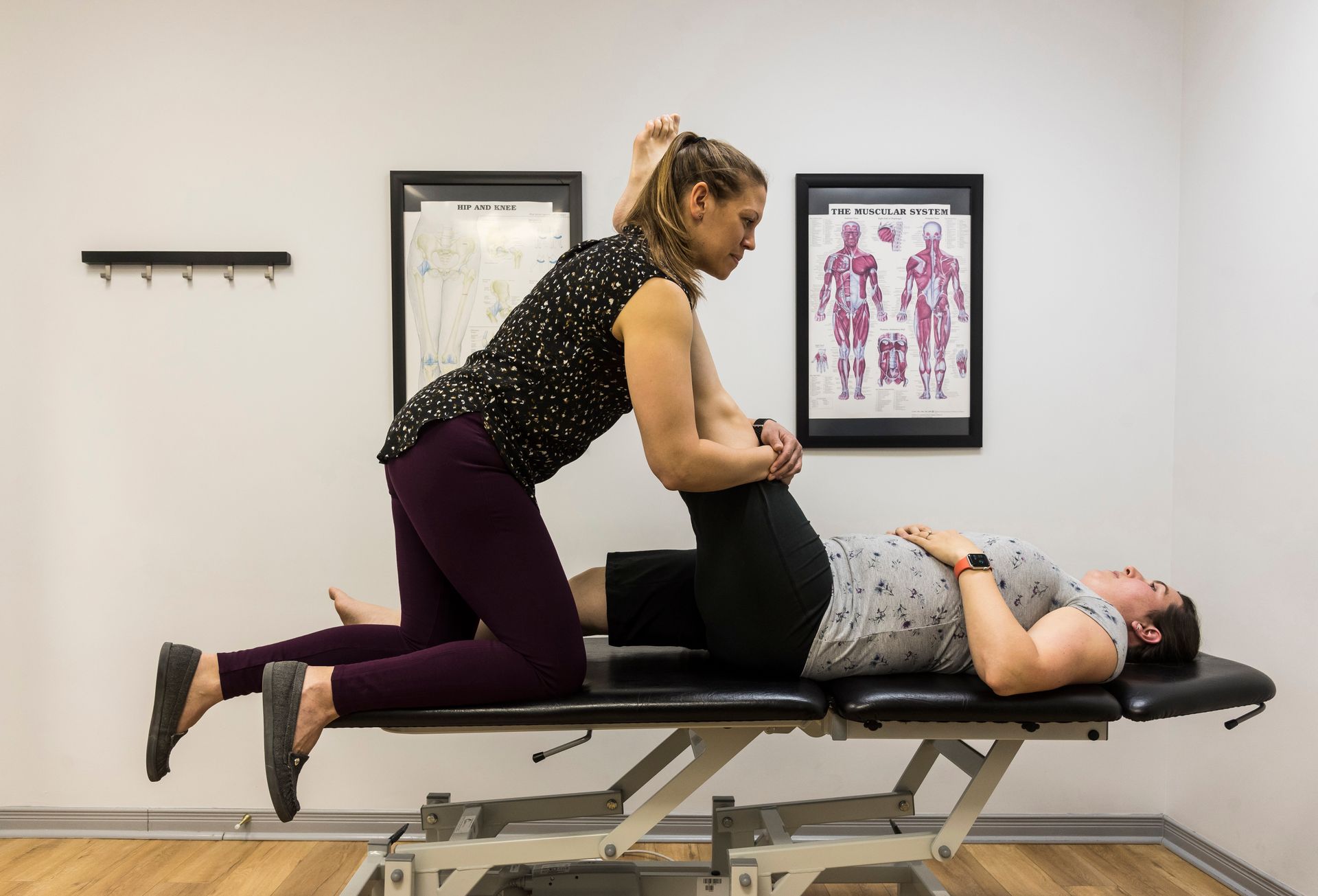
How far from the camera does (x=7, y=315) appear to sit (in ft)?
6.95

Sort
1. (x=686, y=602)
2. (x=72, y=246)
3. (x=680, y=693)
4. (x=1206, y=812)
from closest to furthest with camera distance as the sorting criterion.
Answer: (x=680, y=693) < (x=686, y=602) < (x=1206, y=812) < (x=72, y=246)

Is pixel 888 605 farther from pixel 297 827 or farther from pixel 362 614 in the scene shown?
pixel 297 827

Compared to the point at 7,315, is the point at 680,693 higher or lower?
lower

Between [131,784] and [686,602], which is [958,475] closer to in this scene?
[686,602]

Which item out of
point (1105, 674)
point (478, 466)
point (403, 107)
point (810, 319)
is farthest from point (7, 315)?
point (1105, 674)

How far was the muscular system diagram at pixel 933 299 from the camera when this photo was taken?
6.93ft

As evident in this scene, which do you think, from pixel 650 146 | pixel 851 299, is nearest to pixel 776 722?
pixel 650 146

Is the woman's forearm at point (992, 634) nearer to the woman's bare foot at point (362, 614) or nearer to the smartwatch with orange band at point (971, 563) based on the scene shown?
the smartwatch with orange band at point (971, 563)

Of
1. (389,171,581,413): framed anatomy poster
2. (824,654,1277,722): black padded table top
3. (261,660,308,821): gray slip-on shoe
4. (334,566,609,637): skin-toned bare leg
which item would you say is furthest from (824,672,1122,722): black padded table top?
(389,171,581,413): framed anatomy poster

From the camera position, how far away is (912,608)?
1.37 metres

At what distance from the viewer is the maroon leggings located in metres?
1.23

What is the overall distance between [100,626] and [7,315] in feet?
2.65

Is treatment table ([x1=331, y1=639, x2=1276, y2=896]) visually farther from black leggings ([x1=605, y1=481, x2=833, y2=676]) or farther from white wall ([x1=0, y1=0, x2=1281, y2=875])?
white wall ([x1=0, y1=0, x2=1281, y2=875])

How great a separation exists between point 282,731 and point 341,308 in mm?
1216
